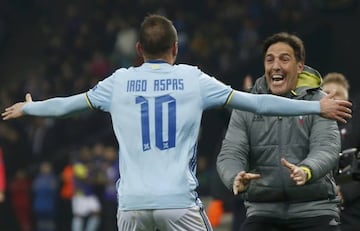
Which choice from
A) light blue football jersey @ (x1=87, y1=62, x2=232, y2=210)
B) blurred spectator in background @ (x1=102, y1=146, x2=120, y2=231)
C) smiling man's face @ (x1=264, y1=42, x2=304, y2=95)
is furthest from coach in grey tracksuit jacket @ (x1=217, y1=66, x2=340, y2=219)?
blurred spectator in background @ (x1=102, y1=146, x2=120, y2=231)

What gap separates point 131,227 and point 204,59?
53.3 feet

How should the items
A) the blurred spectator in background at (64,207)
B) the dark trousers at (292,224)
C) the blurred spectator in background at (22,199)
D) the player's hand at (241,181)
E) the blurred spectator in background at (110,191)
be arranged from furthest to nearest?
the blurred spectator in background at (22,199)
the blurred spectator in background at (64,207)
the blurred spectator in background at (110,191)
the dark trousers at (292,224)
the player's hand at (241,181)

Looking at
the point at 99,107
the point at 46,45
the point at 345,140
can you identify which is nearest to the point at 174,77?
the point at 99,107

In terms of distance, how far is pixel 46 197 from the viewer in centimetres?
2158

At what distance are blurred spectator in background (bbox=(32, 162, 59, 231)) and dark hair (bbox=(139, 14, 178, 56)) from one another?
48.5ft

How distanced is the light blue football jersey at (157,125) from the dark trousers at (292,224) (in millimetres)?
589

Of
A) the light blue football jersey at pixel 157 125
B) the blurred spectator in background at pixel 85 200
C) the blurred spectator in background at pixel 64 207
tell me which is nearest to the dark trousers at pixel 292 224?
the light blue football jersey at pixel 157 125

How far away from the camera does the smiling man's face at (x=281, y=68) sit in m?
7.54

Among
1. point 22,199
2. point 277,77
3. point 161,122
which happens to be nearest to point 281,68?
point 277,77

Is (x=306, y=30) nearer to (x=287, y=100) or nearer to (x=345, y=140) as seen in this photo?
(x=345, y=140)

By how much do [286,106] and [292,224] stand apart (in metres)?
0.82

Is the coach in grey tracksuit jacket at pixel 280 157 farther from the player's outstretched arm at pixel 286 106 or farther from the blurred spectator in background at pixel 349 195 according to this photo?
the blurred spectator in background at pixel 349 195

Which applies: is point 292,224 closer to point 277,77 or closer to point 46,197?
point 277,77

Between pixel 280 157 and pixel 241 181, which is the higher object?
pixel 280 157
